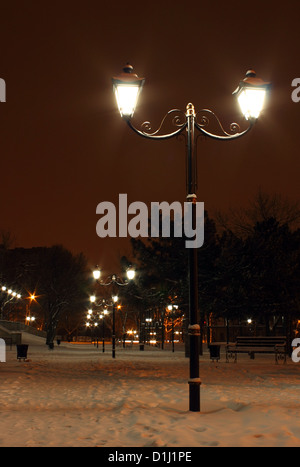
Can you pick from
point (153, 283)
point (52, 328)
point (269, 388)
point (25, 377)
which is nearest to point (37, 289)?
point (52, 328)

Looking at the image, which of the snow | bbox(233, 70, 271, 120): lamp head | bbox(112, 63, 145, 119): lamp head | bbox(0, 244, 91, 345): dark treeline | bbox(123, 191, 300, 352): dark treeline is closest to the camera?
the snow

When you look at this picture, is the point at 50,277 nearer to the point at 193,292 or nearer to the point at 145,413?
the point at 145,413

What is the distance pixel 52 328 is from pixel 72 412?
4942 cm

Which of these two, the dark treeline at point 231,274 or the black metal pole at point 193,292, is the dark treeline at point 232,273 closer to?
the dark treeline at point 231,274

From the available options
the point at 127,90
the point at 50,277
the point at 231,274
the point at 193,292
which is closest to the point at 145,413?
the point at 193,292

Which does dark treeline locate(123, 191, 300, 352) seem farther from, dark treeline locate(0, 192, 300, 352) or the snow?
the snow

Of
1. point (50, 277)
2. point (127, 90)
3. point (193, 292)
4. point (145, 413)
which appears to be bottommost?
point (145, 413)

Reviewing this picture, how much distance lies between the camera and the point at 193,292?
10.0m

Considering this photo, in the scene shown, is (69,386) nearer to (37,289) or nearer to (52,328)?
(52,328)

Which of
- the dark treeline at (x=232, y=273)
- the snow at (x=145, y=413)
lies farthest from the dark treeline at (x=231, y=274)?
the snow at (x=145, y=413)

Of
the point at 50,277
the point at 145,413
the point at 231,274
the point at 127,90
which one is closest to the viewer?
the point at 127,90

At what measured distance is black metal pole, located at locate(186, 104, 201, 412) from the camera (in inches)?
393

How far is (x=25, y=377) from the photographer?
18766mm

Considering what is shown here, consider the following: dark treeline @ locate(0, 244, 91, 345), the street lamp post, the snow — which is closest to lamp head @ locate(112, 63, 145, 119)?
the street lamp post
